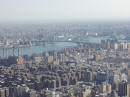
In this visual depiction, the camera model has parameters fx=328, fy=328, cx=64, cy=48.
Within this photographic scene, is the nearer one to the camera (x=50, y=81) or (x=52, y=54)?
(x=50, y=81)

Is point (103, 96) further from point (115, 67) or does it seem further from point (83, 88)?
point (115, 67)

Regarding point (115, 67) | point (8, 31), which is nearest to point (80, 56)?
point (115, 67)

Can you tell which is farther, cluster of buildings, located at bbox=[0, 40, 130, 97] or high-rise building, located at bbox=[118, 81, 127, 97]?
cluster of buildings, located at bbox=[0, 40, 130, 97]

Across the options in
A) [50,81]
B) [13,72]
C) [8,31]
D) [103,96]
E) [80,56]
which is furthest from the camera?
[8,31]

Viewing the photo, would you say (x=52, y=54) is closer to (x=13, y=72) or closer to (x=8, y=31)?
(x=13, y=72)

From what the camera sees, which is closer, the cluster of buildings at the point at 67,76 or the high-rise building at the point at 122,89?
the high-rise building at the point at 122,89

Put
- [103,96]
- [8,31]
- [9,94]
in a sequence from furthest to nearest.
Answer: [8,31]
[9,94]
[103,96]

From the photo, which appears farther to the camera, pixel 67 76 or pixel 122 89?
pixel 67 76

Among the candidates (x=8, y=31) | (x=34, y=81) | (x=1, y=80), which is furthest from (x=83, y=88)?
(x=8, y=31)
